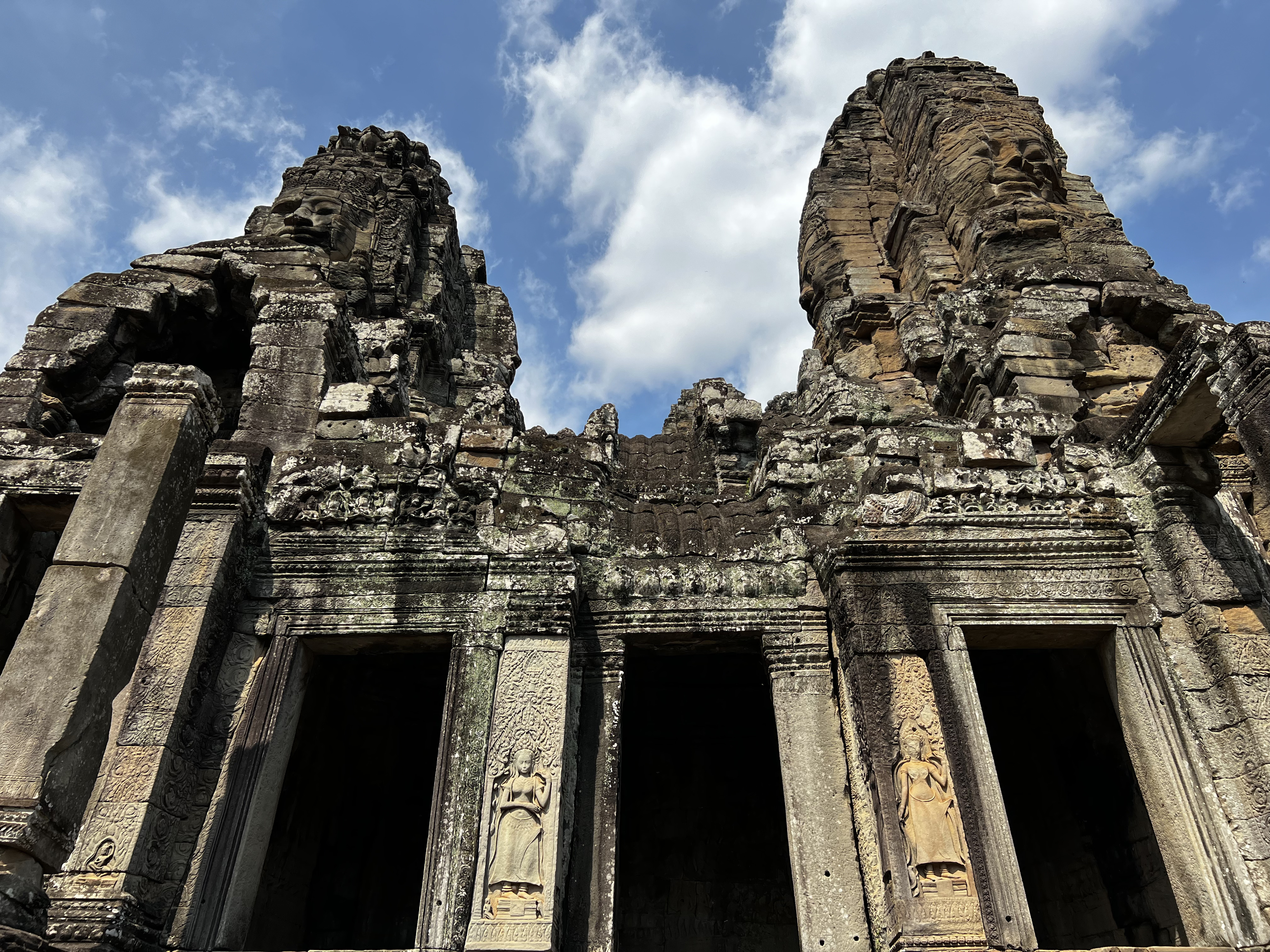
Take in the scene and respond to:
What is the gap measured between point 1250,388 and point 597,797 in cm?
539

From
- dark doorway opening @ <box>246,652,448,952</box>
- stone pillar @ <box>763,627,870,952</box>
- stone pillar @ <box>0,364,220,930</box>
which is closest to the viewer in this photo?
stone pillar @ <box>0,364,220,930</box>

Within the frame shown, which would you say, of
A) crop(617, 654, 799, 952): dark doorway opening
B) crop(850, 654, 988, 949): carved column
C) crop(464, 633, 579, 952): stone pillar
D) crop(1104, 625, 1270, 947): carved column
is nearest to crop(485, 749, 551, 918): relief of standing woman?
crop(464, 633, 579, 952): stone pillar

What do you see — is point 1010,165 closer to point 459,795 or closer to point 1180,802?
point 1180,802

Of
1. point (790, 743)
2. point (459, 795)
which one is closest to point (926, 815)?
point (790, 743)

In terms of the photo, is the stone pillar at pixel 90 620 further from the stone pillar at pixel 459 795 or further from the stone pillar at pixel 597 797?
the stone pillar at pixel 597 797

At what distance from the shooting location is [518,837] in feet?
18.3

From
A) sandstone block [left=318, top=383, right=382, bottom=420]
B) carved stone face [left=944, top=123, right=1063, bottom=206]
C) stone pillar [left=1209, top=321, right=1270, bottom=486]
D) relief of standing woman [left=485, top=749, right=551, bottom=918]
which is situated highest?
carved stone face [left=944, top=123, right=1063, bottom=206]

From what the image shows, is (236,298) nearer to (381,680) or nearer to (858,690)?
(381,680)

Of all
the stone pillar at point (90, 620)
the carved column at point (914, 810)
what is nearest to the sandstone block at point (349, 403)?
the stone pillar at point (90, 620)

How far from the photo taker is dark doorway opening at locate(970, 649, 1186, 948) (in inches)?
325

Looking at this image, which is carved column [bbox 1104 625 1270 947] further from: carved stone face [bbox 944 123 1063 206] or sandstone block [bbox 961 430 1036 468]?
carved stone face [bbox 944 123 1063 206]

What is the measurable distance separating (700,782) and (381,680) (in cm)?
414

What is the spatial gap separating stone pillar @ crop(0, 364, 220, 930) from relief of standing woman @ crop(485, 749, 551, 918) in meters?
2.40

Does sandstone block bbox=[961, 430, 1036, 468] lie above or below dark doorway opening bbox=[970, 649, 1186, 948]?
above
